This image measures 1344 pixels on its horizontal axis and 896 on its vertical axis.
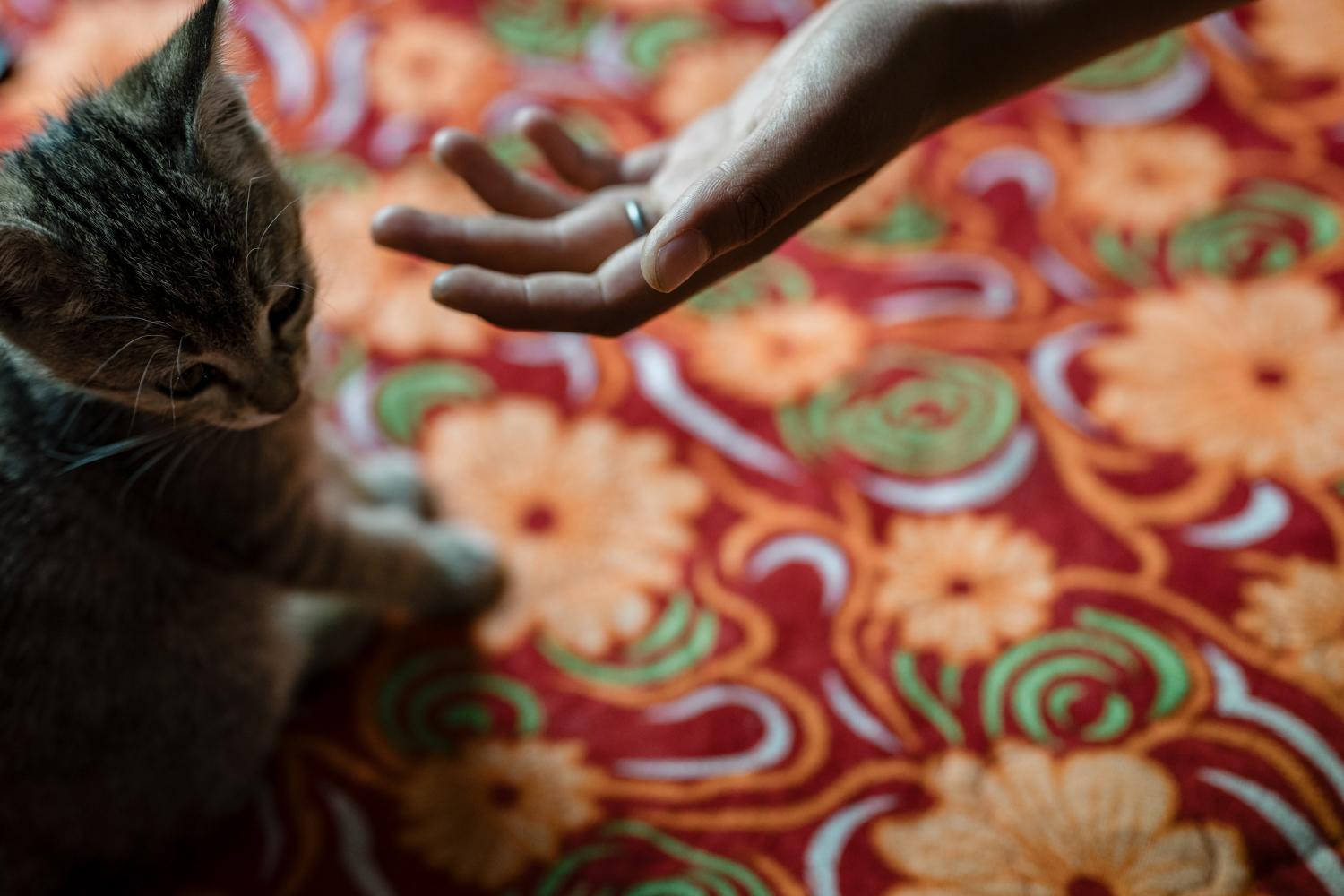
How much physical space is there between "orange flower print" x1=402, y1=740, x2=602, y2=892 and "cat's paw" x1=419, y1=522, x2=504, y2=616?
0.53 ft

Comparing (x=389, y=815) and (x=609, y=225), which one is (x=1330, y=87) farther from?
(x=389, y=815)

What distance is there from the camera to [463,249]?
0.95 m

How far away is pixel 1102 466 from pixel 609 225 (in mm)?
657

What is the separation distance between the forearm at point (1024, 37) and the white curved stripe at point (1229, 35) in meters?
0.59

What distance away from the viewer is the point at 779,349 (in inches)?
53.9

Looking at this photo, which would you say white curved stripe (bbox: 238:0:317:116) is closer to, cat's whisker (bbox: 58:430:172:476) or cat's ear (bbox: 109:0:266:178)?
cat's ear (bbox: 109:0:266:178)

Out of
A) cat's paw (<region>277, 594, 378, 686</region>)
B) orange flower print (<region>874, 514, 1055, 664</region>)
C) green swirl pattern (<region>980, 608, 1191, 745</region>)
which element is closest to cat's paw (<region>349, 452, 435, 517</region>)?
cat's paw (<region>277, 594, 378, 686</region>)

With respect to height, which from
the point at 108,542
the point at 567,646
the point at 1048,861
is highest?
the point at 108,542

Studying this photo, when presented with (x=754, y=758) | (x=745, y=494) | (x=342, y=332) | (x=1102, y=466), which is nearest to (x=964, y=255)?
(x=1102, y=466)

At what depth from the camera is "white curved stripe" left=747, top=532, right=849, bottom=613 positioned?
1201 millimetres

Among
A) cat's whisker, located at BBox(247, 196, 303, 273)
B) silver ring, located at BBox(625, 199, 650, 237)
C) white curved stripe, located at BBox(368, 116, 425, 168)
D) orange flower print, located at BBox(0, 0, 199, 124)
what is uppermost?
orange flower print, located at BBox(0, 0, 199, 124)

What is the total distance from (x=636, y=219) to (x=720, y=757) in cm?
56

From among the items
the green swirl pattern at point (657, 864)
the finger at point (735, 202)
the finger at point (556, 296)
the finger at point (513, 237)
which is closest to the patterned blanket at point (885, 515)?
the green swirl pattern at point (657, 864)

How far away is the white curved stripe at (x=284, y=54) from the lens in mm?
1626
